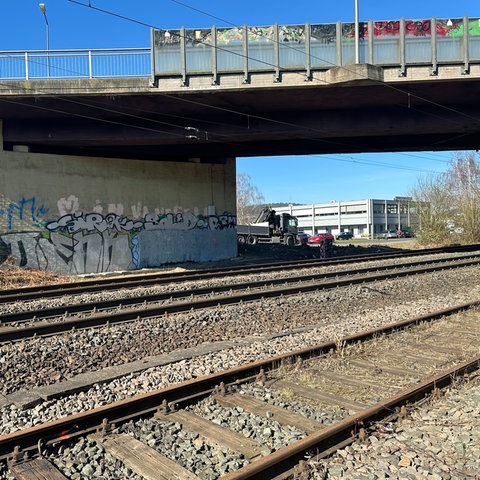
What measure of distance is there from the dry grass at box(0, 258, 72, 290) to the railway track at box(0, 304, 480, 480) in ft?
47.5

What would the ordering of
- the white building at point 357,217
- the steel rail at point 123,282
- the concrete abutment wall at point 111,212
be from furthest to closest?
1. the white building at point 357,217
2. the concrete abutment wall at point 111,212
3. the steel rail at point 123,282

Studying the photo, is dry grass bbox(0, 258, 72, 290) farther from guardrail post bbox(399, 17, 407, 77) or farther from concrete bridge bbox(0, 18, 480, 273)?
guardrail post bbox(399, 17, 407, 77)

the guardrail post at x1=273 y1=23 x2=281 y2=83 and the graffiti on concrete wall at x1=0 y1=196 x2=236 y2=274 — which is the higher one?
the guardrail post at x1=273 y1=23 x2=281 y2=83

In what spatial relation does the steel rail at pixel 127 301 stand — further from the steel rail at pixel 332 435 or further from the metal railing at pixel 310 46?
the metal railing at pixel 310 46

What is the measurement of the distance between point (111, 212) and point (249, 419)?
20100 millimetres

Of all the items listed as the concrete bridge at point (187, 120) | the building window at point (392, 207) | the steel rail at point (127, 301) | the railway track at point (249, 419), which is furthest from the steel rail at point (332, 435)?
the building window at point (392, 207)

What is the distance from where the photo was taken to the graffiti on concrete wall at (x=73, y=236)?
20812 millimetres

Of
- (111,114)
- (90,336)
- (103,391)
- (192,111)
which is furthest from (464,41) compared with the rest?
(103,391)

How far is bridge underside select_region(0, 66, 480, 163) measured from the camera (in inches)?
753

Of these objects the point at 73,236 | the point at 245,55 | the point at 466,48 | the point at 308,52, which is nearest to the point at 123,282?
the point at 73,236

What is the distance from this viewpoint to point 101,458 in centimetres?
422

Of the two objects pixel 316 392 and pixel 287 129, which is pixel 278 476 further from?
pixel 287 129

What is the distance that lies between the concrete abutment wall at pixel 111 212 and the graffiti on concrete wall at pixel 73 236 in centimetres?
4

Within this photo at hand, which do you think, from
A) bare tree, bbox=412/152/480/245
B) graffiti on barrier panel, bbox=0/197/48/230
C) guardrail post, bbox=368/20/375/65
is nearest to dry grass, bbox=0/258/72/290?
graffiti on barrier panel, bbox=0/197/48/230
